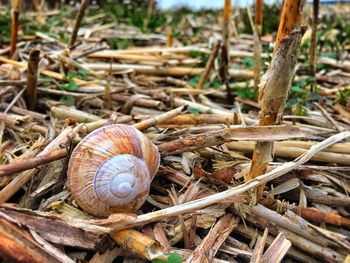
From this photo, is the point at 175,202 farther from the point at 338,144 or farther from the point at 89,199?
the point at 338,144

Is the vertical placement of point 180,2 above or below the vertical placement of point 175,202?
above

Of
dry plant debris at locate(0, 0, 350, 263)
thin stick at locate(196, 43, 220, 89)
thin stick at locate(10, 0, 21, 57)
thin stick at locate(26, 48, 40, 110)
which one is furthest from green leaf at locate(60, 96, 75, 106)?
thin stick at locate(196, 43, 220, 89)

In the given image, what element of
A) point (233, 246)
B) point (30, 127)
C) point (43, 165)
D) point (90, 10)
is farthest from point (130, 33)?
point (233, 246)

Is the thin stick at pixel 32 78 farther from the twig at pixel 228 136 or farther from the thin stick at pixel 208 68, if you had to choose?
the thin stick at pixel 208 68

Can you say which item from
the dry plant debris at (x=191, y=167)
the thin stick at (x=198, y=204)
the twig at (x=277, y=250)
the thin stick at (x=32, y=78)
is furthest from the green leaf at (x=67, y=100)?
the twig at (x=277, y=250)

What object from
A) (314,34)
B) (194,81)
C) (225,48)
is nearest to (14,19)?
(194,81)

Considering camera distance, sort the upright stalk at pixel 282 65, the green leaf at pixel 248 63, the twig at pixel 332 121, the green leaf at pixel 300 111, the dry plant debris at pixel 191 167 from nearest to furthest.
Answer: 1. the upright stalk at pixel 282 65
2. the dry plant debris at pixel 191 167
3. the twig at pixel 332 121
4. the green leaf at pixel 300 111
5. the green leaf at pixel 248 63
